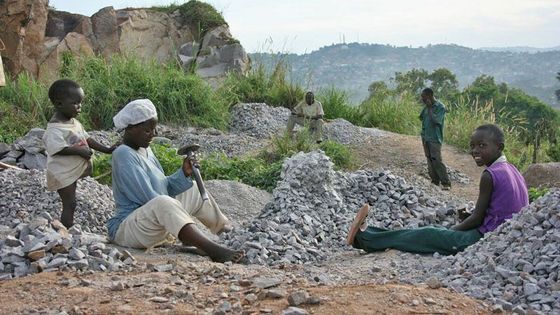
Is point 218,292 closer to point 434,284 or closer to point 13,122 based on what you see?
point 434,284

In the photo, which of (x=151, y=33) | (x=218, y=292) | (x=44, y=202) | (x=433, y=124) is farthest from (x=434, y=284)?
(x=151, y=33)

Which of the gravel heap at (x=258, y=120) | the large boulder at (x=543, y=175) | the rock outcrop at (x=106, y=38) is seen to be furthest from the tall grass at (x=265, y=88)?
the large boulder at (x=543, y=175)

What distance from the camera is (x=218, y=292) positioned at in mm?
3324

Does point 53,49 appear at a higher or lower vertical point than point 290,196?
higher

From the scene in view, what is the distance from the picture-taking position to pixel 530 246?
3.85 meters

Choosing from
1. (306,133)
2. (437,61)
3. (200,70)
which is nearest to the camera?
(306,133)

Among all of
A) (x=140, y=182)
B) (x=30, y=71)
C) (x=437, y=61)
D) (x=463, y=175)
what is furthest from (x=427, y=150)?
(x=437, y=61)

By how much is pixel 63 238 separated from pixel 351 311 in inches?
68.3

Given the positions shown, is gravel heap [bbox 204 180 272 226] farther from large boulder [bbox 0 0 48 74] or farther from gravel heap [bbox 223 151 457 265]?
large boulder [bbox 0 0 48 74]

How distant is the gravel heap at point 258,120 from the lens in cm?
1241

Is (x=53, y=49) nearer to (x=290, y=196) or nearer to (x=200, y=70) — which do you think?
(x=200, y=70)

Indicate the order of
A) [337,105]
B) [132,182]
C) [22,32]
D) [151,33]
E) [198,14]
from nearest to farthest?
[132,182] → [22,32] → [337,105] → [151,33] → [198,14]

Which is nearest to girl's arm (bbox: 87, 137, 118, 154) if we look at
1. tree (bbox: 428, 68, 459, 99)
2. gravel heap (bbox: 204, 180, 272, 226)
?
gravel heap (bbox: 204, 180, 272, 226)

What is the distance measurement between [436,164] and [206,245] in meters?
4.97
